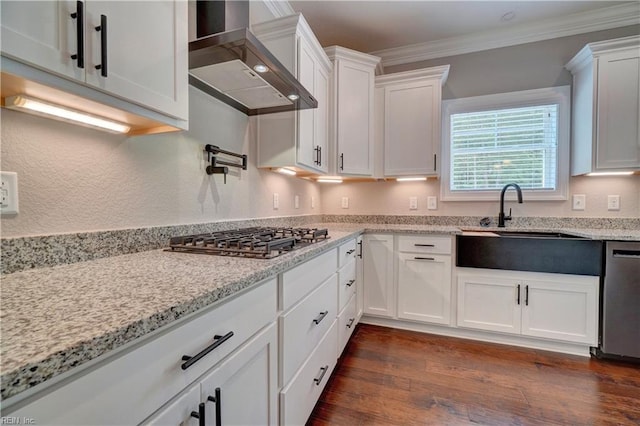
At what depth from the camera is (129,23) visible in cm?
86

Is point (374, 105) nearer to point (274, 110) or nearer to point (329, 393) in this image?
point (274, 110)

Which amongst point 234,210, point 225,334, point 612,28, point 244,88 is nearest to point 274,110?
point 244,88

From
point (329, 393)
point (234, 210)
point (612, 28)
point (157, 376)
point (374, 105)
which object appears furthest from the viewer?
point (374, 105)

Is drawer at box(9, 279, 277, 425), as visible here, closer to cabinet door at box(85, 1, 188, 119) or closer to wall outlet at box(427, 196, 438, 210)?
cabinet door at box(85, 1, 188, 119)

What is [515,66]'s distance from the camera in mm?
2713

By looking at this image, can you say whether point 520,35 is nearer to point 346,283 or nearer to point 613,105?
point 613,105

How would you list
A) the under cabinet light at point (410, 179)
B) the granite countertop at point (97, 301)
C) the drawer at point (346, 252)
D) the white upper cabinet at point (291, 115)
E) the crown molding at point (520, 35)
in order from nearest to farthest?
the granite countertop at point (97, 301) < the drawer at point (346, 252) < the white upper cabinet at point (291, 115) < the crown molding at point (520, 35) < the under cabinet light at point (410, 179)

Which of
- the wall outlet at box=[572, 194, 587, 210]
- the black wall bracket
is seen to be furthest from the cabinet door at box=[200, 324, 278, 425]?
the wall outlet at box=[572, 194, 587, 210]

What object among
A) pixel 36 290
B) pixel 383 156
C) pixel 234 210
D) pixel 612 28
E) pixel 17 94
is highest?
pixel 612 28

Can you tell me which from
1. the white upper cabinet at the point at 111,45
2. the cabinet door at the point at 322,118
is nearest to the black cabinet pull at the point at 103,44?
the white upper cabinet at the point at 111,45

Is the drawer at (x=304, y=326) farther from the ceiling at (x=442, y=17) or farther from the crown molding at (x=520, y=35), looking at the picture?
the crown molding at (x=520, y=35)

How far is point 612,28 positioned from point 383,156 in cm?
219

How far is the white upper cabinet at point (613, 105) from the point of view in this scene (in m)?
2.17

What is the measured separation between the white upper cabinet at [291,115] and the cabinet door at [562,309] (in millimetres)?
1959
